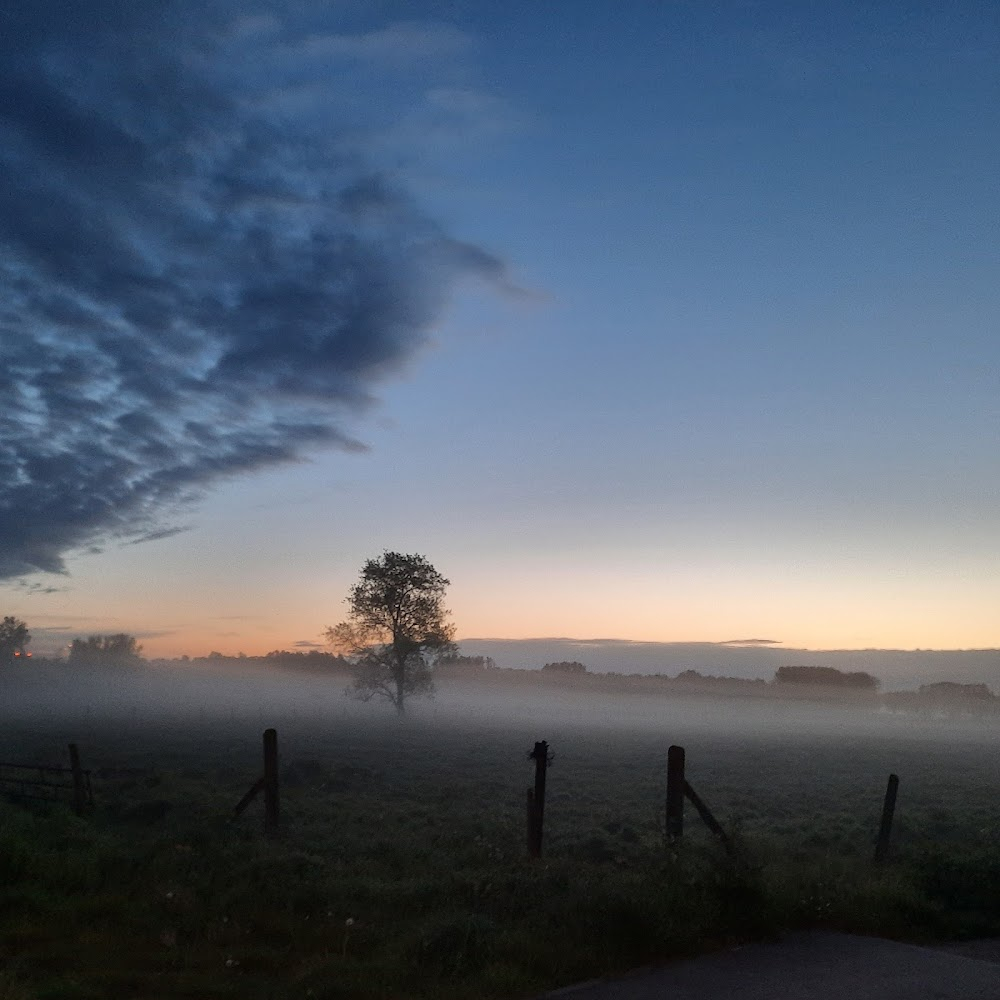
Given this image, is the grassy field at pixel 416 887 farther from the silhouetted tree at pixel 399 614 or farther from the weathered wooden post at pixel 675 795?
the silhouetted tree at pixel 399 614

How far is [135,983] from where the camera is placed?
7.26 metres

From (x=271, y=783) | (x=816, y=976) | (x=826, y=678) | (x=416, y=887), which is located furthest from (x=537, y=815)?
(x=826, y=678)

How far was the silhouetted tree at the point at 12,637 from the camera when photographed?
166 m

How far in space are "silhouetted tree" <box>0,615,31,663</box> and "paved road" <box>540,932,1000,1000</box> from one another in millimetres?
189300

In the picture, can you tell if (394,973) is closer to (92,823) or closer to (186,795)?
(92,823)

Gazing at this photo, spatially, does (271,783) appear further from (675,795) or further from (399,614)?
(399,614)

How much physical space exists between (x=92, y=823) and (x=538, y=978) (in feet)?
42.6

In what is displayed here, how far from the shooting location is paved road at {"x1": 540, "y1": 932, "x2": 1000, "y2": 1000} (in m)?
6.85

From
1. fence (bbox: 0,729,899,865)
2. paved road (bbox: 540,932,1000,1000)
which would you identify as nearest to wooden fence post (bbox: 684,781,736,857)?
fence (bbox: 0,729,899,865)

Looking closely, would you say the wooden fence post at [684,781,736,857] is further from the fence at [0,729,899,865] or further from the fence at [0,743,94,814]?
the fence at [0,743,94,814]

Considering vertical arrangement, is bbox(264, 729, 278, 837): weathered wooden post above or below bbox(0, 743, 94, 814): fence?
above

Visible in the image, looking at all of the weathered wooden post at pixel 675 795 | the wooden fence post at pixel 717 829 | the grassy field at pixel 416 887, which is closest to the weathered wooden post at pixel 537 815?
the grassy field at pixel 416 887

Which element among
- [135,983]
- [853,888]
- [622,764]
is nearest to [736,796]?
[622,764]

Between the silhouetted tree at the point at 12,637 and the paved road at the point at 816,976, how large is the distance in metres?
189
